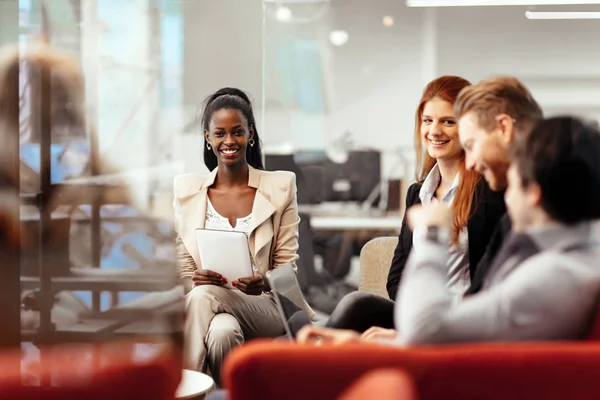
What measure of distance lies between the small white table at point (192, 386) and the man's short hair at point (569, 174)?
4.40 ft

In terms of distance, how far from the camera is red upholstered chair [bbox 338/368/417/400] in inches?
50.9

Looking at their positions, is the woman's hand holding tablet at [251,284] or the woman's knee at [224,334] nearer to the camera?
the woman's knee at [224,334]

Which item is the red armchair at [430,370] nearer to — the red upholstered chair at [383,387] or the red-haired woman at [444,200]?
the red upholstered chair at [383,387]

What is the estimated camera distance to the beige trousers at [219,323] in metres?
3.24

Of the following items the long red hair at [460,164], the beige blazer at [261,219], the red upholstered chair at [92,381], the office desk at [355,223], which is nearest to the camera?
the red upholstered chair at [92,381]

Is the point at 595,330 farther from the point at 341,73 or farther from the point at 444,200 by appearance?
the point at 341,73

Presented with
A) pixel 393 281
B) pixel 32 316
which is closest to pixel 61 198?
pixel 32 316

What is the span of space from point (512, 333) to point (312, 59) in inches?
199

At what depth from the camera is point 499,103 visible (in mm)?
1888

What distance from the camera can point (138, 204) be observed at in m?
6.74

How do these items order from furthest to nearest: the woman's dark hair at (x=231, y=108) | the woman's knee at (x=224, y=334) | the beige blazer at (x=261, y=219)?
the woman's dark hair at (x=231, y=108) < the beige blazer at (x=261, y=219) < the woman's knee at (x=224, y=334)

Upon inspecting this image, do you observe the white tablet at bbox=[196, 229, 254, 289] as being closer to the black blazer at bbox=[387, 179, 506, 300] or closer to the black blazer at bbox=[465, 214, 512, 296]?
the black blazer at bbox=[387, 179, 506, 300]

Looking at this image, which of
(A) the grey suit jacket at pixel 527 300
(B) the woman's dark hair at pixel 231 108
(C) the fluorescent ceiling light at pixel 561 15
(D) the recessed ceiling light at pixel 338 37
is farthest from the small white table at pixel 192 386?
(C) the fluorescent ceiling light at pixel 561 15

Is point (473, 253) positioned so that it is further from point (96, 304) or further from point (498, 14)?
point (498, 14)
